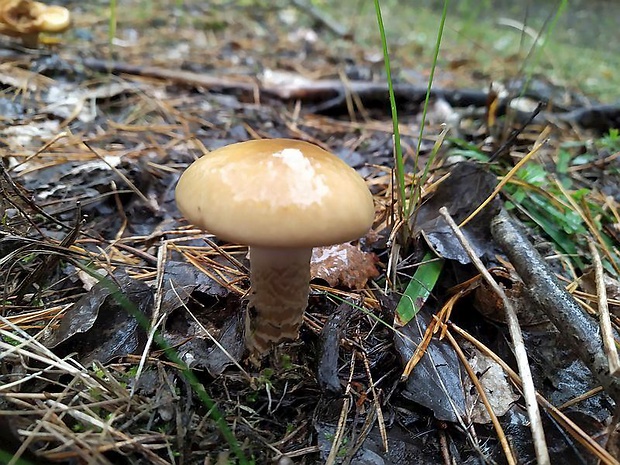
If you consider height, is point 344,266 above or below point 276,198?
below

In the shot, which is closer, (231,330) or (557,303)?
(557,303)

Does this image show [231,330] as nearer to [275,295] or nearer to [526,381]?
[275,295]

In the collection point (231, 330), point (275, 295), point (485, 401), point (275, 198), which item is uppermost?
point (275, 198)

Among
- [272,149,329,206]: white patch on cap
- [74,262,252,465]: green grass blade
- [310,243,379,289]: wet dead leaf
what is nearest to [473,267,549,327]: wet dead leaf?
[310,243,379,289]: wet dead leaf

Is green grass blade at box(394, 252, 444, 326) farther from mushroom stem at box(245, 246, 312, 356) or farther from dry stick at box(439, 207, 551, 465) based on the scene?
mushroom stem at box(245, 246, 312, 356)

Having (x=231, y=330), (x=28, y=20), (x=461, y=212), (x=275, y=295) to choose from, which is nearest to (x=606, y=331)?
(x=461, y=212)

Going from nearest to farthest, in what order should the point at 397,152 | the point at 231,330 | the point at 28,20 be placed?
1. the point at 231,330
2. the point at 397,152
3. the point at 28,20
